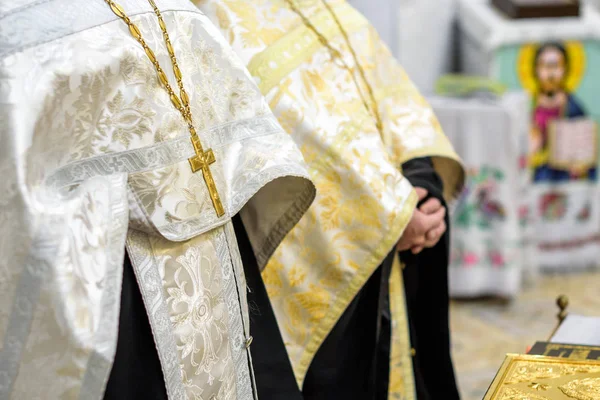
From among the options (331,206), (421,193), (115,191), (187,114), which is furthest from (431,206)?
(115,191)

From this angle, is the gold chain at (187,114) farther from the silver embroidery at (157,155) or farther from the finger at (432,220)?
the finger at (432,220)

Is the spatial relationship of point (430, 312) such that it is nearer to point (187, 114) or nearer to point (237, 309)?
point (237, 309)

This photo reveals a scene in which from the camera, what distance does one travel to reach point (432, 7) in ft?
13.4

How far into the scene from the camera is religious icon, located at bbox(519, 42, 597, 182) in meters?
3.75

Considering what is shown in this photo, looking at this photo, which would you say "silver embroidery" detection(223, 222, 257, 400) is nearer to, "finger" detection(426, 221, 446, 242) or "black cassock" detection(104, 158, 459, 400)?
"black cassock" detection(104, 158, 459, 400)

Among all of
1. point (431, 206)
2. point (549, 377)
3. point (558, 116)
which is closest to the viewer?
point (549, 377)

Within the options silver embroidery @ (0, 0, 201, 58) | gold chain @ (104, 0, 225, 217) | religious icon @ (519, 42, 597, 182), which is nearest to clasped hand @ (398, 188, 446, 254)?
gold chain @ (104, 0, 225, 217)

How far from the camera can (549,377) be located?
46.7 inches

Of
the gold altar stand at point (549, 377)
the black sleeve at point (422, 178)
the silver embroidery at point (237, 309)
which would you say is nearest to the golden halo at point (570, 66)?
the black sleeve at point (422, 178)

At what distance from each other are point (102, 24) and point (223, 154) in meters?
0.25

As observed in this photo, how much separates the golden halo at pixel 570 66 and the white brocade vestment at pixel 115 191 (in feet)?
8.78

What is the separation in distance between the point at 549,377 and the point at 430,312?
663mm

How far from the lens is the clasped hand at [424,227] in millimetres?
1642

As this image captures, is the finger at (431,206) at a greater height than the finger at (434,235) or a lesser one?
greater
